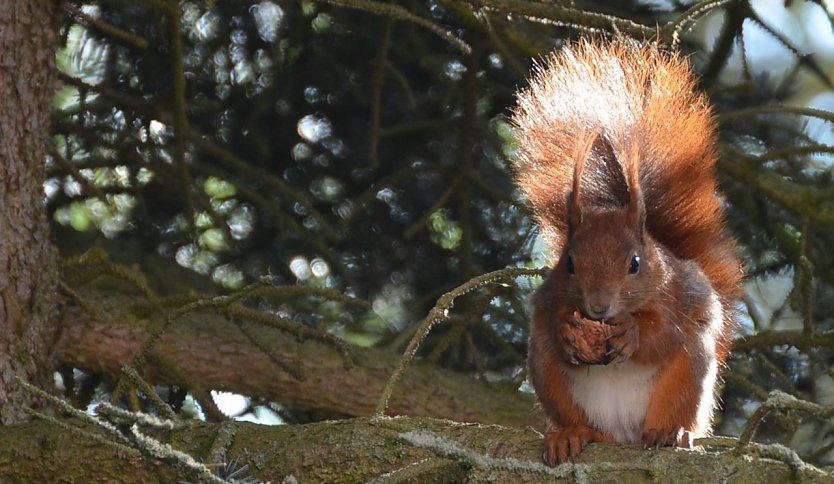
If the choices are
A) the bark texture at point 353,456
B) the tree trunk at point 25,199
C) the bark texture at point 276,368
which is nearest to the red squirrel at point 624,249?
the bark texture at point 353,456

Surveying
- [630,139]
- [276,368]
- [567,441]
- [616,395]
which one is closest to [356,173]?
[276,368]

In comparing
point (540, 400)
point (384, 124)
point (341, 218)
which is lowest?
point (540, 400)

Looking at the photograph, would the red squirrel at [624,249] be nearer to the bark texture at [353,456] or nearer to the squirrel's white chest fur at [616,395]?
the squirrel's white chest fur at [616,395]

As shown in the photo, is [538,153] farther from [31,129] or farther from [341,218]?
[31,129]

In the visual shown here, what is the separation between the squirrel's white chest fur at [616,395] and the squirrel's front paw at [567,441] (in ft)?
0.18

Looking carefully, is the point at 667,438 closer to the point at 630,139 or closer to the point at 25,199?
the point at 630,139

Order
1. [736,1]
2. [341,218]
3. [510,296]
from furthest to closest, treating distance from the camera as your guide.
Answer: [341,218]
[510,296]
[736,1]

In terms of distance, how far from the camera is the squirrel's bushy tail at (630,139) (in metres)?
2.26

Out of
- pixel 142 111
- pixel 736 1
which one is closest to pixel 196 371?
pixel 142 111

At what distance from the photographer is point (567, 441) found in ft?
5.75

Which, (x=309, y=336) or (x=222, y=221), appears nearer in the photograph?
(x=309, y=336)

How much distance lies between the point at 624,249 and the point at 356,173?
3.32ft

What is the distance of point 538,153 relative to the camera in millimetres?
2334

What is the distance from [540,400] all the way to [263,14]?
4.00 ft
